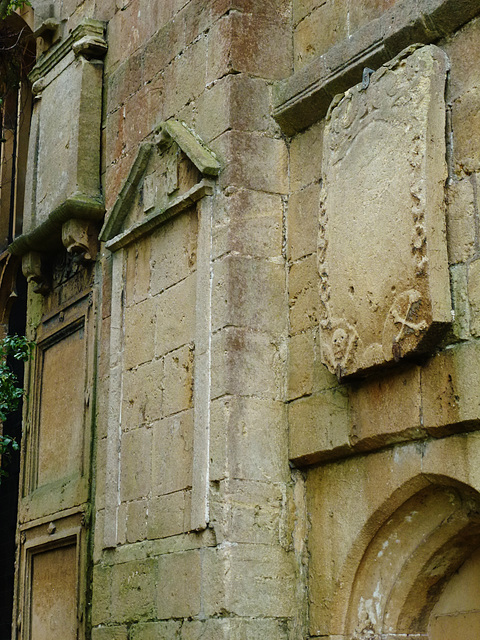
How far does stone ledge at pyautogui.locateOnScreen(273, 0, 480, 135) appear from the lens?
5.44 m

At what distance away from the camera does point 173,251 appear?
664cm

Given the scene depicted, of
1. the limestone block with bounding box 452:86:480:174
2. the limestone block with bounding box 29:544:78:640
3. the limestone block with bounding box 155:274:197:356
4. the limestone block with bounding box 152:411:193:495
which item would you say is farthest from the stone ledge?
the limestone block with bounding box 29:544:78:640

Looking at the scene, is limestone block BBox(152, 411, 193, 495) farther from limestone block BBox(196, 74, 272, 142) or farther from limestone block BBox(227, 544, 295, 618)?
limestone block BBox(196, 74, 272, 142)

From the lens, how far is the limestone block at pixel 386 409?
207 inches

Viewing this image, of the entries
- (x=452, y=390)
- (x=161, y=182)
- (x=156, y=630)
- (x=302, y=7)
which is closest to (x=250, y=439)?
(x=156, y=630)

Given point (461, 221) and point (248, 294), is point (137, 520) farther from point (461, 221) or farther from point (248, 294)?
point (461, 221)

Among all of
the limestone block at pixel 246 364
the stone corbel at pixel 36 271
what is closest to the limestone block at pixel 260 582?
the limestone block at pixel 246 364

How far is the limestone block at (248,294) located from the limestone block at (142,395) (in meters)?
0.66

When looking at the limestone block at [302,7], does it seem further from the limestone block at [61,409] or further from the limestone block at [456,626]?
the limestone block at [456,626]

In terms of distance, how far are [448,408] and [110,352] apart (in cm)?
272

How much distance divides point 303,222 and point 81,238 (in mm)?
2260

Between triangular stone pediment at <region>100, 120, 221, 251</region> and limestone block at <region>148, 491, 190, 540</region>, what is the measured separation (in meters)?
1.68

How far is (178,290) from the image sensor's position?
21.4ft

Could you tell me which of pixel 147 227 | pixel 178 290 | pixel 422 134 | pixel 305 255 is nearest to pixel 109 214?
pixel 147 227
